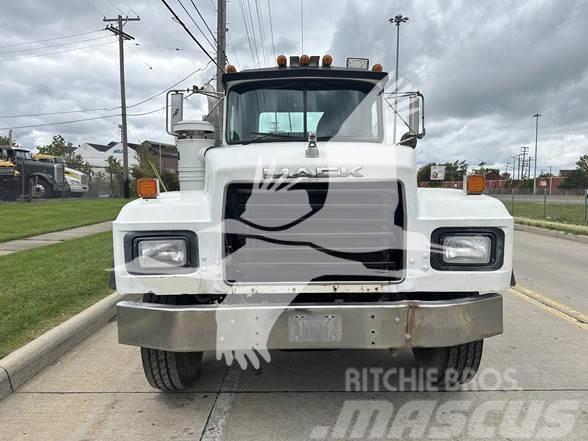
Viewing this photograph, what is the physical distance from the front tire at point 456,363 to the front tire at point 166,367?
75.1 inches

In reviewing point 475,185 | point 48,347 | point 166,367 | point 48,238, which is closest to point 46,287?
point 48,347

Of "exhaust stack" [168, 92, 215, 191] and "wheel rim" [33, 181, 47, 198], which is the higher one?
"exhaust stack" [168, 92, 215, 191]

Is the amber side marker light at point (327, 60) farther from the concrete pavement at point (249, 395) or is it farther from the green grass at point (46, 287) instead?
the green grass at point (46, 287)

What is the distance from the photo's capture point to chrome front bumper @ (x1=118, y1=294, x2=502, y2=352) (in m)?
3.08

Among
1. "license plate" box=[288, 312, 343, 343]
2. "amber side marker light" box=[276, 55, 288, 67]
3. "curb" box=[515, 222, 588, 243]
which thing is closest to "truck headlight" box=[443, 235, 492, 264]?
"license plate" box=[288, 312, 343, 343]

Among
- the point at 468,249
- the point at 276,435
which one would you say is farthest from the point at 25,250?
the point at 468,249

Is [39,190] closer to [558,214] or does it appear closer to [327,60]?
[558,214]

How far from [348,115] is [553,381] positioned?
279 centimetres

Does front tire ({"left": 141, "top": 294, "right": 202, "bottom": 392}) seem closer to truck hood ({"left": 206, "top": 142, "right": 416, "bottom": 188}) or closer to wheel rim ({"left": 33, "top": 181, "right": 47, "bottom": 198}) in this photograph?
truck hood ({"left": 206, "top": 142, "right": 416, "bottom": 188})

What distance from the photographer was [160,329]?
3150mm

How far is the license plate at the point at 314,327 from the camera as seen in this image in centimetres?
308

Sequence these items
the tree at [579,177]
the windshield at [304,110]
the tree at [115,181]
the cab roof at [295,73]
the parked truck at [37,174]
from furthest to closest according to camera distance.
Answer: the tree at [579,177] < the tree at [115,181] < the parked truck at [37,174] < the cab roof at [295,73] < the windshield at [304,110]

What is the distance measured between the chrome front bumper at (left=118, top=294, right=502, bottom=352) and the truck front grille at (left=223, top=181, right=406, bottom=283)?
29 cm

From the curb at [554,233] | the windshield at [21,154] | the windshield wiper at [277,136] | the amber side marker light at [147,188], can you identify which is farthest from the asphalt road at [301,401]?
the windshield at [21,154]
